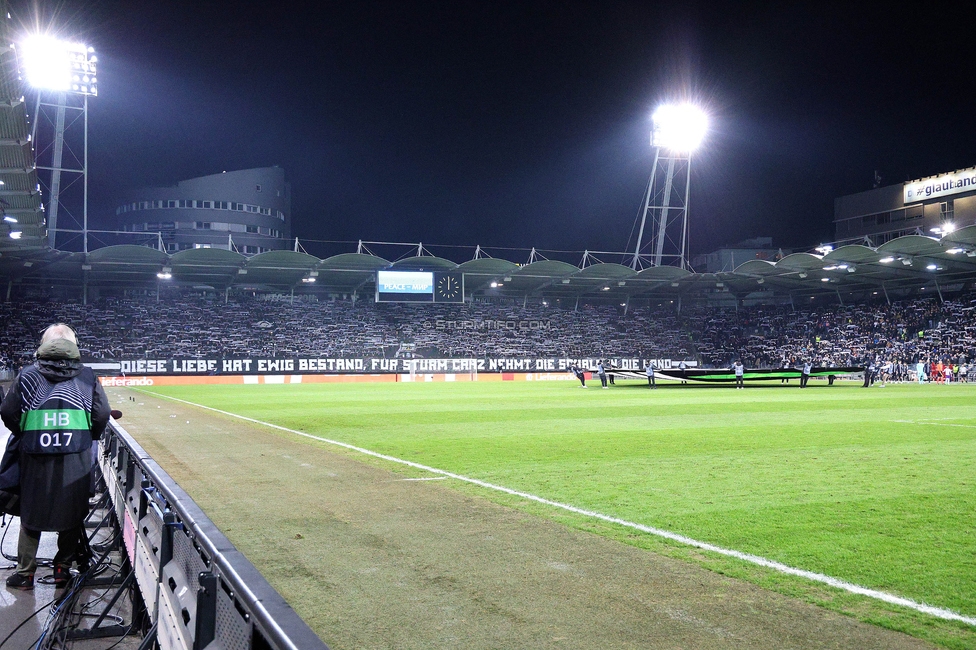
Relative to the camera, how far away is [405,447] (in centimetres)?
1380

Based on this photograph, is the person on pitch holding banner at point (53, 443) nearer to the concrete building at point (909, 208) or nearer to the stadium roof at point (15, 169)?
the stadium roof at point (15, 169)

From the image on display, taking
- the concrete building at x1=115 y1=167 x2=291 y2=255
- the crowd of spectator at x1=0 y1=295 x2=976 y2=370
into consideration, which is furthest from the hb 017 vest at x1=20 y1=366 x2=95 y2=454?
the concrete building at x1=115 y1=167 x2=291 y2=255

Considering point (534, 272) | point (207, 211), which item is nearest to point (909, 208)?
point (534, 272)

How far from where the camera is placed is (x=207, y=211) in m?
83.4

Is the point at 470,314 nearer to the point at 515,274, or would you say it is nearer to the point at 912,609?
the point at 515,274

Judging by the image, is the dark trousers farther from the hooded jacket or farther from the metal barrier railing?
the metal barrier railing

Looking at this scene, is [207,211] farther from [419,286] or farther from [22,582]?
[22,582]

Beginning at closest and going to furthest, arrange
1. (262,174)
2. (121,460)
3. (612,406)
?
(121,460)
(612,406)
(262,174)

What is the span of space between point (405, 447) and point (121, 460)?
7444 millimetres

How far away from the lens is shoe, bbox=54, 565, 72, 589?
584 centimetres

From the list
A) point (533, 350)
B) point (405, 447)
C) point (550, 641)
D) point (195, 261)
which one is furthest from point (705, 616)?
point (533, 350)

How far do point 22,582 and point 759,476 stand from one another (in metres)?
8.37

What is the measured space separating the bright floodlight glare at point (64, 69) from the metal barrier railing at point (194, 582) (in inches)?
1614

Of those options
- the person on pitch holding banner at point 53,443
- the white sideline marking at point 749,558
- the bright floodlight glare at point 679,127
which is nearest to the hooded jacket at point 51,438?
the person on pitch holding banner at point 53,443
